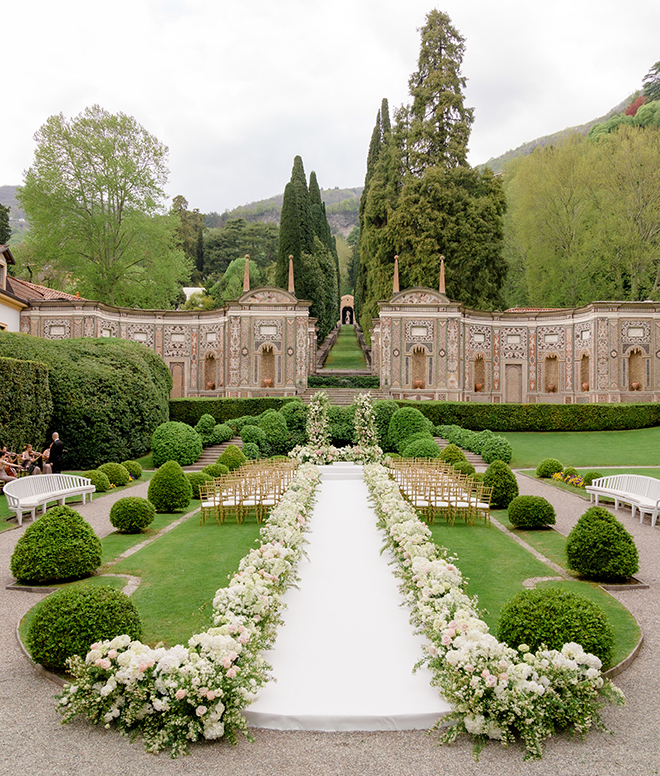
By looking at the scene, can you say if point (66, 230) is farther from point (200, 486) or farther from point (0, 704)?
point (0, 704)

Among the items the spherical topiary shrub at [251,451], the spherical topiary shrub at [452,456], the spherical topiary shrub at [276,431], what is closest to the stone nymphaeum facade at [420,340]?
the spherical topiary shrub at [276,431]

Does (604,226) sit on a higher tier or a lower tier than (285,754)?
higher

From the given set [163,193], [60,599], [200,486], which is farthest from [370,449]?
[163,193]

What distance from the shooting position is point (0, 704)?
16.5ft

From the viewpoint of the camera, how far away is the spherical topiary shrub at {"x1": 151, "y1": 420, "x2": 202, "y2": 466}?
20.6 m

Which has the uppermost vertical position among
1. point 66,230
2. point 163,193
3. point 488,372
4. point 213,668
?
point 163,193

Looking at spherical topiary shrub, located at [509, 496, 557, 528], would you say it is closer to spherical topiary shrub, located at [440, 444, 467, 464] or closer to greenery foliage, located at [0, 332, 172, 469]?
spherical topiary shrub, located at [440, 444, 467, 464]

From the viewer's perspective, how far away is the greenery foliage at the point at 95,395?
19.1 m

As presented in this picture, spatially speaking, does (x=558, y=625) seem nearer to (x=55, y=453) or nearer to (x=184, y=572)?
(x=184, y=572)

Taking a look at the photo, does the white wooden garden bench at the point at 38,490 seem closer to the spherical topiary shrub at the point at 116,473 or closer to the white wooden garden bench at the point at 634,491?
the spherical topiary shrub at the point at 116,473

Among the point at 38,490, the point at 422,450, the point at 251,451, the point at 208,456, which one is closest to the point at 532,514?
the point at 422,450

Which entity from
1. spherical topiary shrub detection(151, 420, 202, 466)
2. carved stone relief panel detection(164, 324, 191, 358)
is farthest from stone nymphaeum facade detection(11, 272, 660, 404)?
spherical topiary shrub detection(151, 420, 202, 466)

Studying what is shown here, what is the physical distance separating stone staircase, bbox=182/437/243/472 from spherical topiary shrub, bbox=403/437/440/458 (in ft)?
22.8

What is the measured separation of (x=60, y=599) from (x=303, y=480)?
26.5 ft
